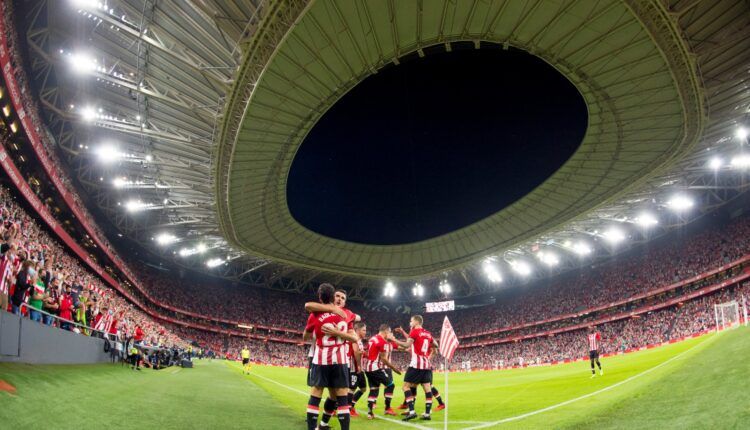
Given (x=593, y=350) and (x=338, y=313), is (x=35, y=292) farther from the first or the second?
(x=593, y=350)

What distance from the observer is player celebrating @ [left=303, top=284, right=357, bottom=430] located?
6.81m

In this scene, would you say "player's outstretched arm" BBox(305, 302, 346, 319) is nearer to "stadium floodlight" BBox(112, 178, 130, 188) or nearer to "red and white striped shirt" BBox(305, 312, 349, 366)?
"red and white striped shirt" BBox(305, 312, 349, 366)

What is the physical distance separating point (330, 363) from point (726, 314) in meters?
38.8

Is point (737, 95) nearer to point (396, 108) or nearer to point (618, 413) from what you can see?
point (396, 108)

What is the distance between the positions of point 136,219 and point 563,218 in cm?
4061

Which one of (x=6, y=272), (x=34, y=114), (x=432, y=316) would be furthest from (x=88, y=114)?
(x=432, y=316)

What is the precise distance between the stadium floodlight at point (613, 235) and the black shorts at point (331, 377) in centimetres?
4580

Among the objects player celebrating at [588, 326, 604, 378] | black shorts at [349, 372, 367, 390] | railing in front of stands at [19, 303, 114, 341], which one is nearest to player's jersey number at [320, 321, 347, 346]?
black shorts at [349, 372, 367, 390]

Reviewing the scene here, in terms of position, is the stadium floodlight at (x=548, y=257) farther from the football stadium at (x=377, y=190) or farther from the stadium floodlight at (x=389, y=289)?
the stadium floodlight at (x=389, y=289)

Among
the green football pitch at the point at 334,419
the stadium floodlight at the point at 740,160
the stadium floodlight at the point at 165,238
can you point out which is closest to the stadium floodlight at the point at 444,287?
the stadium floodlight at the point at 165,238

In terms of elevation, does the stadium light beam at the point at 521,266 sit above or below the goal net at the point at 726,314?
above

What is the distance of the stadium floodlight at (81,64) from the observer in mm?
21281

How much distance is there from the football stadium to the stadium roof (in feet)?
0.49

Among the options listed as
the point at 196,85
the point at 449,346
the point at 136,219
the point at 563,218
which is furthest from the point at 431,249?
the point at 449,346
